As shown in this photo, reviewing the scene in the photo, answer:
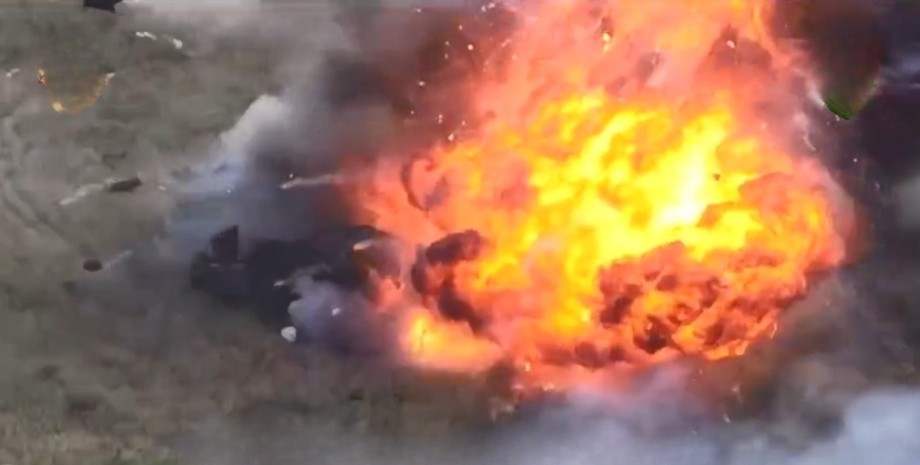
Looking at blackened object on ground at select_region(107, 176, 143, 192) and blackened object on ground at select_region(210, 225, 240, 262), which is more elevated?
blackened object on ground at select_region(107, 176, 143, 192)

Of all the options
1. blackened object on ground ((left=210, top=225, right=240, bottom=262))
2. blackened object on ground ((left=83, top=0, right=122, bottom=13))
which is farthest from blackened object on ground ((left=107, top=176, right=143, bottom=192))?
blackened object on ground ((left=83, top=0, right=122, bottom=13))

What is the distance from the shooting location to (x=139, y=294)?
1582 millimetres

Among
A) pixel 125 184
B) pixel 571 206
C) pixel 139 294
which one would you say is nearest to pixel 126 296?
pixel 139 294

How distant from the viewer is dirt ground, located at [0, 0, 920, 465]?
5.14 feet

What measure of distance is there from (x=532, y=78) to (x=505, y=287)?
0.38 metres

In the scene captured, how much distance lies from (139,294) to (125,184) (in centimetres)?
20

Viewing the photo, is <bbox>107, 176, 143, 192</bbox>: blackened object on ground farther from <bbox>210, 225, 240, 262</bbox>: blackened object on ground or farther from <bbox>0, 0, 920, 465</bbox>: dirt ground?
<bbox>210, 225, 240, 262</bbox>: blackened object on ground

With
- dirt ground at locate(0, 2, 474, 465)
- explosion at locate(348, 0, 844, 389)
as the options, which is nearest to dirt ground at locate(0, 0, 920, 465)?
dirt ground at locate(0, 2, 474, 465)

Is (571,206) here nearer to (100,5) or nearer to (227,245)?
(227,245)

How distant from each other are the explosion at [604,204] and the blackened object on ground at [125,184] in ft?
1.25

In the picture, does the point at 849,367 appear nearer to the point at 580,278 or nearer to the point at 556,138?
the point at 580,278

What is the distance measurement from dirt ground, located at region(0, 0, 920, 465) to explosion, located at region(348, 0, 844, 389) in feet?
0.75

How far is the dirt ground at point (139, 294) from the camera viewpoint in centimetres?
157

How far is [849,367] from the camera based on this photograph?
5.31 feet
